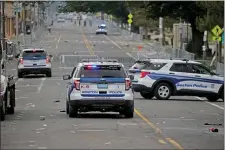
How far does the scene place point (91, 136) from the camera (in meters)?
15.9

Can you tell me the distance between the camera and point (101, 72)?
20.4m

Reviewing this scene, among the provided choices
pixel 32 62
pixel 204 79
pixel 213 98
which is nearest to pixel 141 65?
pixel 204 79

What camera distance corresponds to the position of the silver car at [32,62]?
44.4 meters

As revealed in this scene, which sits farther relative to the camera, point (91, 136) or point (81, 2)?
point (81, 2)

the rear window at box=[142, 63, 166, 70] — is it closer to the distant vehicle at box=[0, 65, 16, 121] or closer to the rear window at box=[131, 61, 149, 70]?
the rear window at box=[131, 61, 149, 70]

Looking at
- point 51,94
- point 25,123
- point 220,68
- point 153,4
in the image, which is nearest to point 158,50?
point 153,4

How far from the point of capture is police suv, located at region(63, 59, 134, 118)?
20203 millimetres

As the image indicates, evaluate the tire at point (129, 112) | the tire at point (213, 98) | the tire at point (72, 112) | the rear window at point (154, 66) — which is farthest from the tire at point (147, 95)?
the tire at point (72, 112)

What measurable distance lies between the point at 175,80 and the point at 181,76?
31 cm

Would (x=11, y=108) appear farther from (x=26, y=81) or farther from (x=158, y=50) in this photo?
(x=158, y=50)

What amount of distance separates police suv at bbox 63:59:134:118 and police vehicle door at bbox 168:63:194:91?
9134 millimetres

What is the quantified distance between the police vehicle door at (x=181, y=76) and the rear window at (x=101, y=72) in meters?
9.11

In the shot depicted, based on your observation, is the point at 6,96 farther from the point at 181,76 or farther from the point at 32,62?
the point at 32,62

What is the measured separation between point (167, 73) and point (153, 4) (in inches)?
1377
